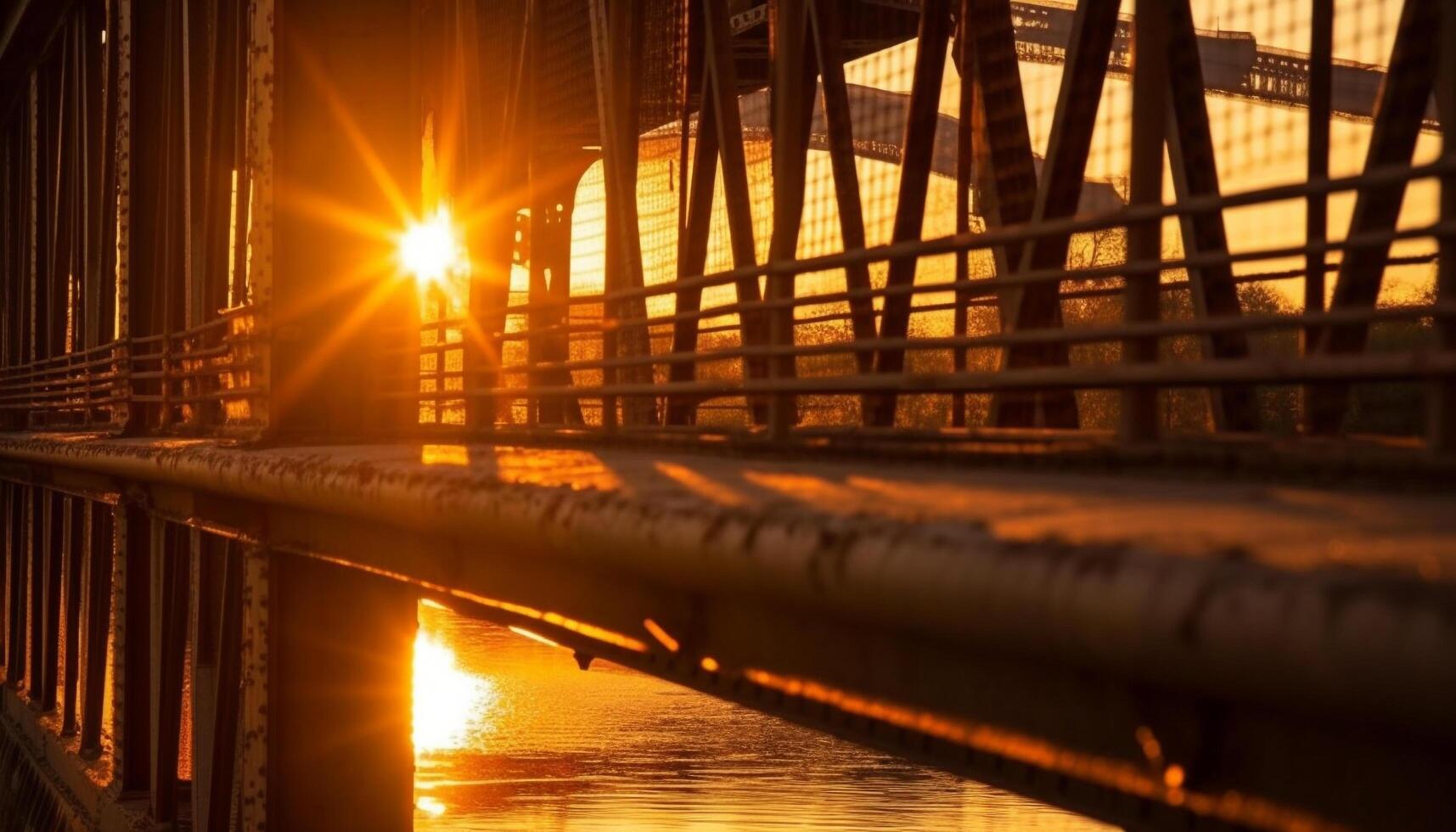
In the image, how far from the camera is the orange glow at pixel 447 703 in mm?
33438

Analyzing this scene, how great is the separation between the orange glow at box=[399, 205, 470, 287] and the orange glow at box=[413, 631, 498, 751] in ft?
53.9

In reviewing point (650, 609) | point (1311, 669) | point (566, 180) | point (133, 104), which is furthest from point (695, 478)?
point (566, 180)

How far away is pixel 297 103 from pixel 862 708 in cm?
590

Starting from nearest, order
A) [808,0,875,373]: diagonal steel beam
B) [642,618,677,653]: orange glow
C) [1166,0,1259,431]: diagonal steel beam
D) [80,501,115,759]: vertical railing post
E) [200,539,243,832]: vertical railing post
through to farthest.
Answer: [642,618,677,653]: orange glow, [1166,0,1259,431]: diagonal steel beam, [808,0,875,373]: diagonal steel beam, [200,539,243,832]: vertical railing post, [80,501,115,759]: vertical railing post

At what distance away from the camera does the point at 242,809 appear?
27.4ft

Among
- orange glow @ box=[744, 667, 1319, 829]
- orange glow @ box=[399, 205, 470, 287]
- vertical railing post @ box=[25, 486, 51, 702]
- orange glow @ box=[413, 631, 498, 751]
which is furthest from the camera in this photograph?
orange glow @ box=[413, 631, 498, 751]

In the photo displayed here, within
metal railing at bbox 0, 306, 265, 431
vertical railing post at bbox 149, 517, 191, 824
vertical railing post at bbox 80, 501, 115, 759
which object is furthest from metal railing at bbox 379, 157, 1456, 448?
vertical railing post at bbox 80, 501, 115, 759

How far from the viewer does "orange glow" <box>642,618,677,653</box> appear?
14.7 feet

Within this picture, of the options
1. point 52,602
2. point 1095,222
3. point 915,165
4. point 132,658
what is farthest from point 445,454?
point 52,602

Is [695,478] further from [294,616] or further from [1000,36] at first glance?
[294,616]

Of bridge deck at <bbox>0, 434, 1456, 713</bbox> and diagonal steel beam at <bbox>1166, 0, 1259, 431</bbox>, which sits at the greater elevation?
diagonal steel beam at <bbox>1166, 0, 1259, 431</bbox>

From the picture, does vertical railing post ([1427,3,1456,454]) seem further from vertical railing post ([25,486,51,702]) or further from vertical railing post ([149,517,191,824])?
vertical railing post ([25,486,51,702])

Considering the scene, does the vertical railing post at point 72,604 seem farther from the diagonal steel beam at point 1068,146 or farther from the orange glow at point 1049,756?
the orange glow at point 1049,756

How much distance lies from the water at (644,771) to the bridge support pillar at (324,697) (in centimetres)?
1704
